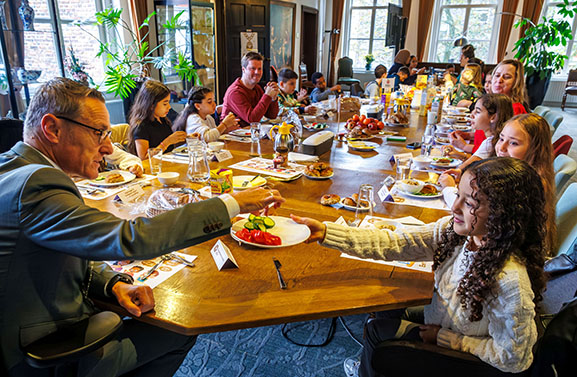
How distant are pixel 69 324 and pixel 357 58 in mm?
11564

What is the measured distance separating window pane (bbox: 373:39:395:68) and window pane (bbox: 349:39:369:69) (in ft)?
0.82

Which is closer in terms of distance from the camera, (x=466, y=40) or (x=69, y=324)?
(x=69, y=324)

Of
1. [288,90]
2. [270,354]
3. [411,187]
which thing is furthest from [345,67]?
[270,354]

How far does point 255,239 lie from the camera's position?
52.1 inches

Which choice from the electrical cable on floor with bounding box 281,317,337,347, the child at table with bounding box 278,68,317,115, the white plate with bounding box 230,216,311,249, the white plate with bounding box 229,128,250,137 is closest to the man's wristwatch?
the white plate with bounding box 230,216,311,249

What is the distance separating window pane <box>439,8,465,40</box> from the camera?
33.4ft

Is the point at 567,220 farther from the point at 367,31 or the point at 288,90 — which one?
the point at 367,31

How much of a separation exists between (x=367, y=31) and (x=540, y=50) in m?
4.52

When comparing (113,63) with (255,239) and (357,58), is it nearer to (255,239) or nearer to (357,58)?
(255,239)

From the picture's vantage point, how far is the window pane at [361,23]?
10.9 meters

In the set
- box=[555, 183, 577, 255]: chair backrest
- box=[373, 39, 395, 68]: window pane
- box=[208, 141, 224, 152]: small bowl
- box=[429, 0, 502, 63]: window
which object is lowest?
box=[555, 183, 577, 255]: chair backrest

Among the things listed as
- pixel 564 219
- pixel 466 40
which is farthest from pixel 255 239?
pixel 466 40

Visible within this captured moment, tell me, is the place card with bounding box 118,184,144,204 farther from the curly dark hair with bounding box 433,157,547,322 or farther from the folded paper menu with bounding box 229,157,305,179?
the curly dark hair with bounding box 433,157,547,322

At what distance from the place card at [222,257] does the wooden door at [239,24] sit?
651cm
